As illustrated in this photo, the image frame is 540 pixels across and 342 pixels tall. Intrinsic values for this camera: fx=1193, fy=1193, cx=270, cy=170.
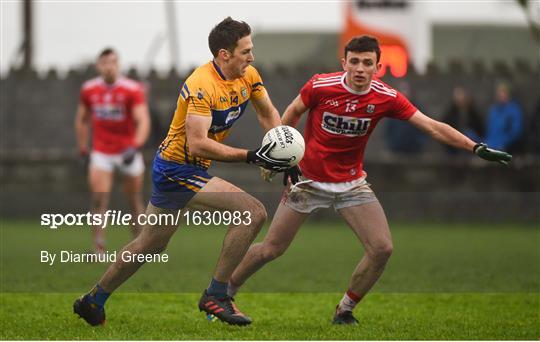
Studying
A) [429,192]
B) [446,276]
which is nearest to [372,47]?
[446,276]

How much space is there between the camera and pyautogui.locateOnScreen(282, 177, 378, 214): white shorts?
9188 millimetres

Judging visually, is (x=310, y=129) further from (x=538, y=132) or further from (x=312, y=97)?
(x=538, y=132)

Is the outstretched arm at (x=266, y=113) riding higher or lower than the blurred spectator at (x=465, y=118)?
higher

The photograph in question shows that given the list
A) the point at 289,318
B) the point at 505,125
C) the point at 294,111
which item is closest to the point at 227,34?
the point at 294,111

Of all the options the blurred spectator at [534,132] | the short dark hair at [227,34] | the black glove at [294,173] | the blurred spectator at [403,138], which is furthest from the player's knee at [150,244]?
the blurred spectator at [534,132]

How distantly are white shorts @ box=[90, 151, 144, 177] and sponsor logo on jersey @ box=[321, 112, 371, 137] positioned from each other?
19.5 ft

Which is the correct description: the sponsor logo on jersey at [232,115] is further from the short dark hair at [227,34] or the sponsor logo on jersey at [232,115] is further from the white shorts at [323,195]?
the white shorts at [323,195]

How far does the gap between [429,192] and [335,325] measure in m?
13.4

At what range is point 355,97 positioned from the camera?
912 centimetres

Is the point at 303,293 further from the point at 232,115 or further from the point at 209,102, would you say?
the point at 209,102

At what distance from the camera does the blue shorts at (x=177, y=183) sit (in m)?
8.55

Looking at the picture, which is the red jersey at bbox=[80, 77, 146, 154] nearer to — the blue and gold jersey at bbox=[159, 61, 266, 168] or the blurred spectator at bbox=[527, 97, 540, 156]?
the blue and gold jersey at bbox=[159, 61, 266, 168]

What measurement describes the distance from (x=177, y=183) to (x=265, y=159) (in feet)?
2.47

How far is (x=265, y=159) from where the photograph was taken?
818 cm
